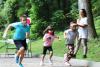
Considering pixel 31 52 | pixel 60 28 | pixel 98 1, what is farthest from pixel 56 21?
pixel 31 52

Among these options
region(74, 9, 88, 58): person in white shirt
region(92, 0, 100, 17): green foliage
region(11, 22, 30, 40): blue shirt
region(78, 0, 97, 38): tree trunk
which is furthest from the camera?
region(92, 0, 100, 17): green foliage

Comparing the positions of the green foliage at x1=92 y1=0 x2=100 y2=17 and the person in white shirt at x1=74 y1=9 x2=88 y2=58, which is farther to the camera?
the green foliage at x1=92 y1=0 x2=100 y2=17

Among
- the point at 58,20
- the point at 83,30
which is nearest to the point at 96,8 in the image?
the point at 58,20

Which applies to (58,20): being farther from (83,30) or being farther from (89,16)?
(83,30)

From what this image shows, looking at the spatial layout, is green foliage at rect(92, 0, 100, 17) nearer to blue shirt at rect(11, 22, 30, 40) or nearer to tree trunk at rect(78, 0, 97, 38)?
tree trunk at rect(78, 0, 97, 38)

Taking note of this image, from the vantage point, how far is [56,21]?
118 feet

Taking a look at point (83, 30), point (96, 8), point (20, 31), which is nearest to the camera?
point (20, 31)

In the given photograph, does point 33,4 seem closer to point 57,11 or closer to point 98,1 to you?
point 57,11

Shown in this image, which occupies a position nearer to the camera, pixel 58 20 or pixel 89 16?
pixel 89 16

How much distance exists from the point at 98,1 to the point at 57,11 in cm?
333

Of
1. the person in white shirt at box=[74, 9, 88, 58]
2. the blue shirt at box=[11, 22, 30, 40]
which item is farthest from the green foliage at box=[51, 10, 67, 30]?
the blue shirt at box=[11, 22, 30, 40]

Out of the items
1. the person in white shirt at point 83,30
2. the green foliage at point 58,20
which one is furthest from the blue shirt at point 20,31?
the green foliage at point 58,20

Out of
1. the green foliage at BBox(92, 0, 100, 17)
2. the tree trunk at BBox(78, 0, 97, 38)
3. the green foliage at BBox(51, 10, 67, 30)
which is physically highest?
the tree trunk at BBox(78, 0, 97, 38)

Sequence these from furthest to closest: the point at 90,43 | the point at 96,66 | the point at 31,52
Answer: the point at 31,52 < the point at 90,43 < the point at 96,66
